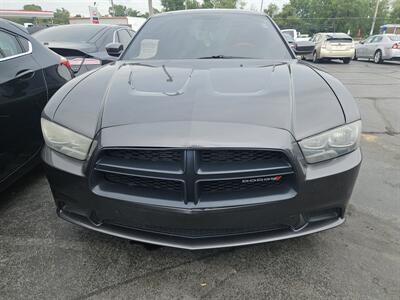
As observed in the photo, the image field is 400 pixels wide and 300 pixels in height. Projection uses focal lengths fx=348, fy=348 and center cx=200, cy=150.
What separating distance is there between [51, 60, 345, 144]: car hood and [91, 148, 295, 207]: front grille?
0.43 ft

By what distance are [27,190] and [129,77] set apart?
158cm

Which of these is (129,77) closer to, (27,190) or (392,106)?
(27,190)

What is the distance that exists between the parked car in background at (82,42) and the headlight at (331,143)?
390 cm

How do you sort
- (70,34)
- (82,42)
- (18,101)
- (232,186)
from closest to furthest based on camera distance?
(232,186) < (18,101) < (82,42) < (70,34)

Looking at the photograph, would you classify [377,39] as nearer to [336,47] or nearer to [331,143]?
[336,47]

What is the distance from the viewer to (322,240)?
2424 millimetres

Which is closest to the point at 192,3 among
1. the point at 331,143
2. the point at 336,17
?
the point at 336,17

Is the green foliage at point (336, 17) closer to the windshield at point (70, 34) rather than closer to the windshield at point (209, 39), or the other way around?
the windshield at point (70, 34)

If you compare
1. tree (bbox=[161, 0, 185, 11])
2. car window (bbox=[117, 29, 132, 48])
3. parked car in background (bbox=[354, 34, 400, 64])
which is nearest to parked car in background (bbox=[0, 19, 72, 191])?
car window (bbox=[117, 29, 132, 48])

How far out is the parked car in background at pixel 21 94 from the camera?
2619 mm

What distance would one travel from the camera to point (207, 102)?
195 cm

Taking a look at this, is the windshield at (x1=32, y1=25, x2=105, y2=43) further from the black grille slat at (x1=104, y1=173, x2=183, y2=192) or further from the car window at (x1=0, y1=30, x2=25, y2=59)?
the black grille slat at (x1=104, y1=173, x2=183, y2=192)

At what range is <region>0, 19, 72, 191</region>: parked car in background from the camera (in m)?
2.62

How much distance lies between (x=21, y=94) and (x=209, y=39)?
5.47 ft
